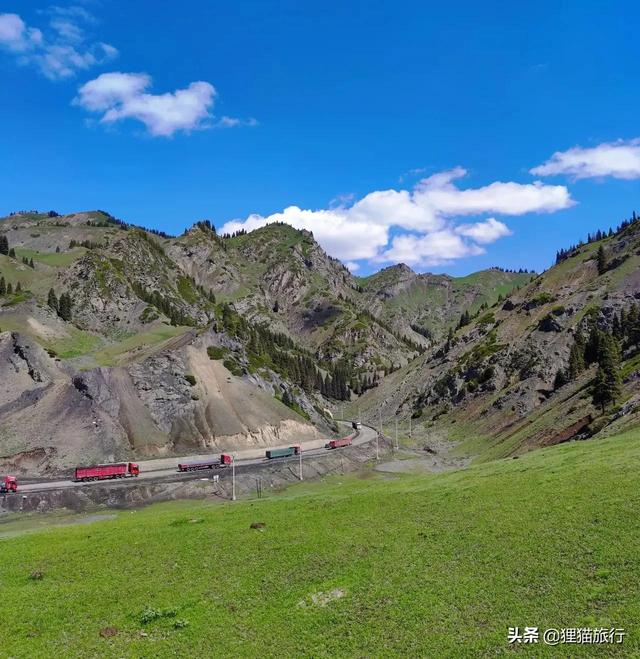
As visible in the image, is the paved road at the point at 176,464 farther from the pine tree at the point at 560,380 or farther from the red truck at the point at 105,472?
the pine tree at the point at 560,380

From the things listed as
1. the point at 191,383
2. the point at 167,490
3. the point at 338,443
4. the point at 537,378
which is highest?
the point at 191,383

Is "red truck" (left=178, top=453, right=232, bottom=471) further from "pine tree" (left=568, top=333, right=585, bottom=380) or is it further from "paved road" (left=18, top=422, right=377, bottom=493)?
"pine tree" (left=568, top=333, right=585, bottom=380)

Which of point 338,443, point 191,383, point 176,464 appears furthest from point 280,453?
point 191,383

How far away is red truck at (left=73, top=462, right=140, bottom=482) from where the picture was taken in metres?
80.5

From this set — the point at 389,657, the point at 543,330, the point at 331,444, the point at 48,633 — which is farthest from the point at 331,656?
the point at 543,330

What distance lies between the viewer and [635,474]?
3031cm

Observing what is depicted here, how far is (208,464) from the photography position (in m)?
91.4

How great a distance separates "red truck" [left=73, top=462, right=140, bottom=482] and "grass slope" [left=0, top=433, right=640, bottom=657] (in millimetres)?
47675

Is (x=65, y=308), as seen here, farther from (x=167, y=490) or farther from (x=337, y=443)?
(x=167, y=490)

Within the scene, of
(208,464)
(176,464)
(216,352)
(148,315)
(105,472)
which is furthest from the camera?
(148,315)

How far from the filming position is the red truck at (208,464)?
88312mm

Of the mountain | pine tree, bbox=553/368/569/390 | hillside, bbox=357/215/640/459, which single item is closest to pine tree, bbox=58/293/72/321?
the mountain

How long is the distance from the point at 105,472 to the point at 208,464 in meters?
17.3

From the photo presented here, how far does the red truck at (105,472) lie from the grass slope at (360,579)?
47675 millimetres
